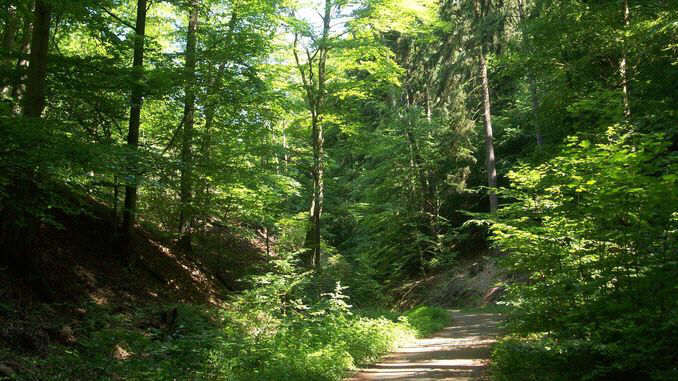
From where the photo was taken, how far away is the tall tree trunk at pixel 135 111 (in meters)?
10.0

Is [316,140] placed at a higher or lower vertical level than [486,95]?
lower

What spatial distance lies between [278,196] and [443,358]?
841 cm

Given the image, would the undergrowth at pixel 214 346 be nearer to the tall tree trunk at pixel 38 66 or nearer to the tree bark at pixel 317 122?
the tree bark at pixel 317 122

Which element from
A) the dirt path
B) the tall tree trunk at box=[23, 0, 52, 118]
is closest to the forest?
the tall tree trunk at box=[23, 0, 52, 118]

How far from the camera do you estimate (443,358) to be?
8.78m

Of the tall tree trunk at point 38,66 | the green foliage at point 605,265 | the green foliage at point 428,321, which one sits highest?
the tall tree trunk at point 38,66

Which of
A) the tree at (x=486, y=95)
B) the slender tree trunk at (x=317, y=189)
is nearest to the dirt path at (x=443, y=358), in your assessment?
the slender tree trunk at (x=317, y=189)

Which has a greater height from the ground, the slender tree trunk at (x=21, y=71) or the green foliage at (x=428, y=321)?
the slender tree trunk at (x=21, y=71)

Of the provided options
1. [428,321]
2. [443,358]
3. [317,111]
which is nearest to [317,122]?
[317,111]

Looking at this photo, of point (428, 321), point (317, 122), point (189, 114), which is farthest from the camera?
point (428, 321)

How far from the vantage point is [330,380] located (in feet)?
22.4

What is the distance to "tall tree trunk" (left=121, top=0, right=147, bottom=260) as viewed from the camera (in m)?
10.0

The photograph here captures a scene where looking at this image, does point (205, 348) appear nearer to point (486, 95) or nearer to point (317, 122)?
point (317, 122)

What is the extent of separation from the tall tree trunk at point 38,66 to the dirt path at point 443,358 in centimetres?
712
